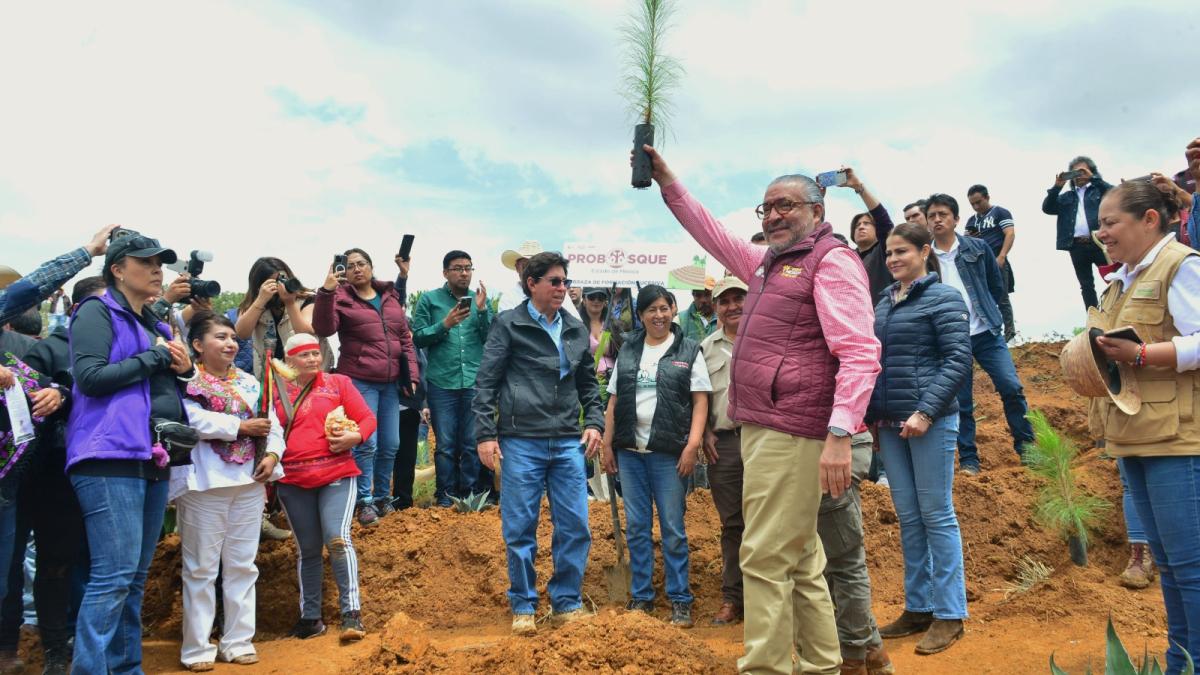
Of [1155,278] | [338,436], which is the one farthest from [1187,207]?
[338,436]

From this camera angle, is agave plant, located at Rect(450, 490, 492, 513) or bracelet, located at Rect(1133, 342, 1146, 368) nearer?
bracelet, located at Rect(1133, 342, 1146, 368)

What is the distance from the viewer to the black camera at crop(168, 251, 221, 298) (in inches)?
219

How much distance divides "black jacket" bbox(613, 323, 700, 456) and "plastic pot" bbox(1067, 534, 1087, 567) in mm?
3345

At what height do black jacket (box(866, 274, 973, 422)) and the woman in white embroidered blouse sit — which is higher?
black jacket (box(866, 274, 973, 422))

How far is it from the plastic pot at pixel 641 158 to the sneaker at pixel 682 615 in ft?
10.8

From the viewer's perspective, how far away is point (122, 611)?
4.56m

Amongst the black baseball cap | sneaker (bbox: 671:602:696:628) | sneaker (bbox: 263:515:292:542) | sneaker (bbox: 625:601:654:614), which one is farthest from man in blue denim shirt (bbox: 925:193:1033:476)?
the black baseball cap

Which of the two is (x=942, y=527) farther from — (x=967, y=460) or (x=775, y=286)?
(x=967, y=460)

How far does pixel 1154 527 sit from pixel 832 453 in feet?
5.18

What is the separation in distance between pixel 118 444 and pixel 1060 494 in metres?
6.78

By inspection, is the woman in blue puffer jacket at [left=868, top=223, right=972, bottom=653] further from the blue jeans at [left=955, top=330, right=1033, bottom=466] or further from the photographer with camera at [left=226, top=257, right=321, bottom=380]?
the photographer with camera at [left=226, top=257, right=321, bottom=380]

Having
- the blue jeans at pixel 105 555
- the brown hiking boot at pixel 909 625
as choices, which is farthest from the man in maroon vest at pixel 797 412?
the blue jeans at pixel 105 555

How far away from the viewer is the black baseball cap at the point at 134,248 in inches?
175

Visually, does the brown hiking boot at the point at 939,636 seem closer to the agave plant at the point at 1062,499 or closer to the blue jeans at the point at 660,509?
the blue jeans at the point at 660,509
